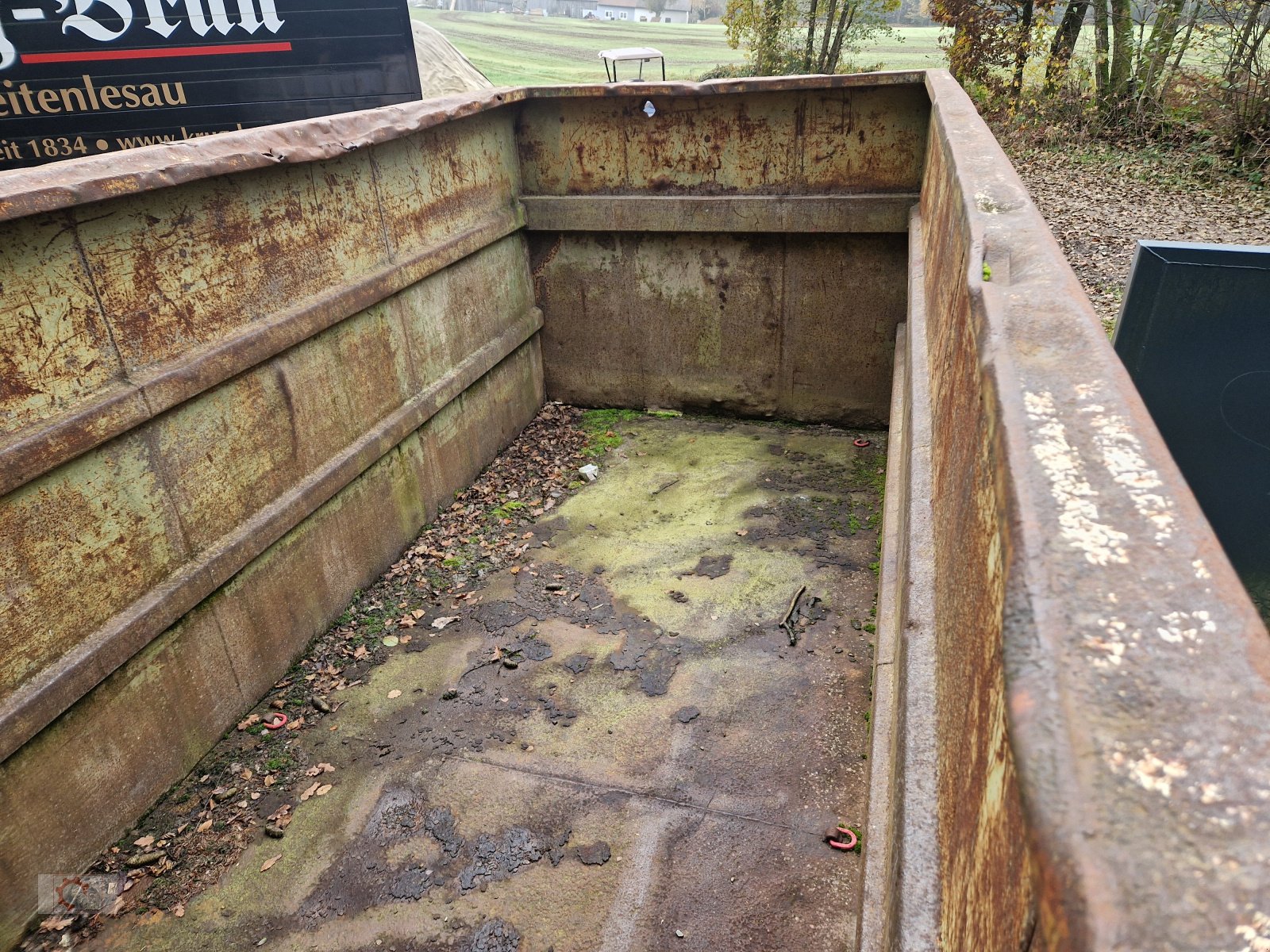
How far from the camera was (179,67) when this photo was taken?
6.16m

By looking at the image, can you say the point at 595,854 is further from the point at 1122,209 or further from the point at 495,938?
the point at 1122,209

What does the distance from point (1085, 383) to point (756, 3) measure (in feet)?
62.6

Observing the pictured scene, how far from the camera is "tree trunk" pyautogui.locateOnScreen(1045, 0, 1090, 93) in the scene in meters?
13.3

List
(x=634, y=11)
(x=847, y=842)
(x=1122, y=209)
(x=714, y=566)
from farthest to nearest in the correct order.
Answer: (x=634, y=11) → (x=1122, y=209) → (x=714, y=566) → (x=847, y=842)

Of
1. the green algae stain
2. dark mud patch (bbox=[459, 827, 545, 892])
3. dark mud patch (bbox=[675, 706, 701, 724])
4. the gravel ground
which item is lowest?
the green algae stain

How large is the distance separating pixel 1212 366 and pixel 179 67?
6918 mm

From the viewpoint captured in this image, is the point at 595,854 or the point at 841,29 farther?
the point at 841,29

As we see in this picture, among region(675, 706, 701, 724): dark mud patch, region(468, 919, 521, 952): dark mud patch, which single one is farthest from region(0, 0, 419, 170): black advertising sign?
region(468, 919, 521, 952): dark mud patch

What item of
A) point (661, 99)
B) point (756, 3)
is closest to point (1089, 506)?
point (661, 99)

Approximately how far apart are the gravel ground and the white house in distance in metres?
61.8

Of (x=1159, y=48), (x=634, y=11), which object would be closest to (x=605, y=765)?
(x=1159, y=48)

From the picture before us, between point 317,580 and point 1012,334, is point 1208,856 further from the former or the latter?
point 317,580

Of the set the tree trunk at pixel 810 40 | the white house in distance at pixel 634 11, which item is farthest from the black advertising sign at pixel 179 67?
the white house in distance at pixel 634 11

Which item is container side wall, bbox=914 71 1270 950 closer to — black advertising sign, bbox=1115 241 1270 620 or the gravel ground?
black advertising sign, bbox=1115 241 1270 620
